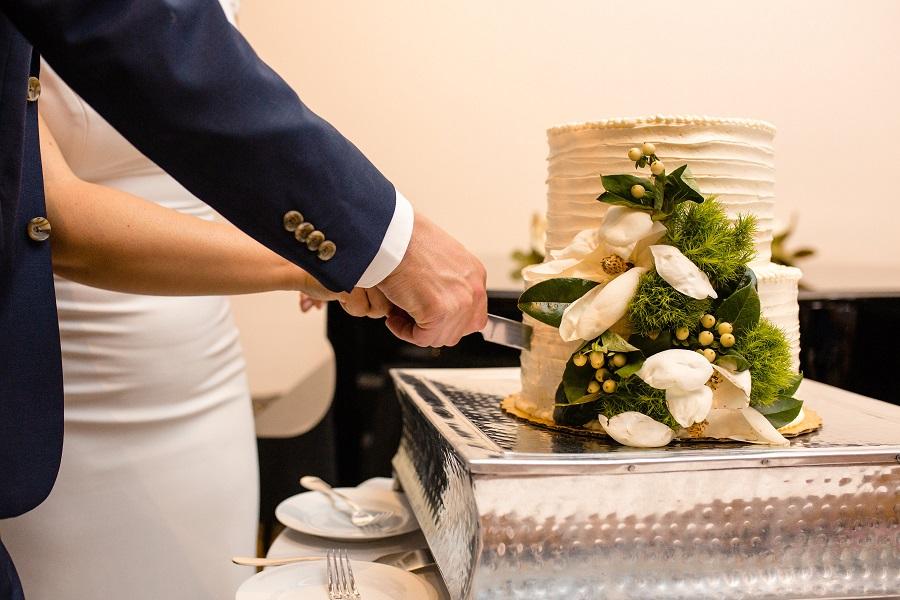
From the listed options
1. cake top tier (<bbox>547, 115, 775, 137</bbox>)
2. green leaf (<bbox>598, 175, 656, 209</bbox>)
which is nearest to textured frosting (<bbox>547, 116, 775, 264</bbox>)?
cake top tier (<bbox>547, 115, 775, 137</bbox>)

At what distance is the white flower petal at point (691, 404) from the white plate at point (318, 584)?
35cm

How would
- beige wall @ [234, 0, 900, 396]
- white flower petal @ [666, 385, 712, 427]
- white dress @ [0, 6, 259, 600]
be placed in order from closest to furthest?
white flower petal @ [666, 385, 712, 427], white dress @ [0, 6, 259, 600], beige wall @ [234, 0, 900, 396]

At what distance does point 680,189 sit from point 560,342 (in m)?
0.26

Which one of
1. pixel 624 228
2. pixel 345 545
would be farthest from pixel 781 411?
pixel 345 545

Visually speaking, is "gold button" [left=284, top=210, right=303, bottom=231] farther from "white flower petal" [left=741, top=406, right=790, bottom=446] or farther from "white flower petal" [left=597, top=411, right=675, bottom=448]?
"white flower petal" [left=741, top=406, right=790, bottom=446]

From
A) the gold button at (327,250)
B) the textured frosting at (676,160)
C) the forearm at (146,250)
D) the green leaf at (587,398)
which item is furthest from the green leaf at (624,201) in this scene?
the forearm at (146,250)

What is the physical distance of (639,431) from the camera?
2.93ft

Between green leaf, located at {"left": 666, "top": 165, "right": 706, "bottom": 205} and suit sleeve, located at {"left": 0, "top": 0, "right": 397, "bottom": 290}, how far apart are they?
324mm

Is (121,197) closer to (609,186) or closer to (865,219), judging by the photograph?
(609,186)

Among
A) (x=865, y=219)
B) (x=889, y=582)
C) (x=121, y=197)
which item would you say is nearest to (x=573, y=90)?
(x=865, y=219)

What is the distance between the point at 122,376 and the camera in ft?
4.66

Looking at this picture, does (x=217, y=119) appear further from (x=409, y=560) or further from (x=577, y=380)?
(x=409, y=560)

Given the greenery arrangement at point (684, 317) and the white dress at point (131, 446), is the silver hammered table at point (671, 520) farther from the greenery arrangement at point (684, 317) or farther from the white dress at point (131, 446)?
the white dress at point (131, 446)

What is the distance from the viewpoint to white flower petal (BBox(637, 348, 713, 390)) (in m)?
0.84
